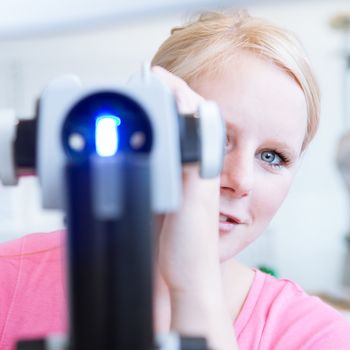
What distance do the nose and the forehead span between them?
0.08 feet

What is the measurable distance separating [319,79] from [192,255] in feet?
5.10

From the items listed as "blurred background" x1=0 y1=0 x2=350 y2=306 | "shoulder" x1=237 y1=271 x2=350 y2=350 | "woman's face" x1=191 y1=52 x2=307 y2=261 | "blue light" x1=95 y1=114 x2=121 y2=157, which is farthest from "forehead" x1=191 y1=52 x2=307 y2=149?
"blurred background" x1=0 y1=0 x2=350 y2=306

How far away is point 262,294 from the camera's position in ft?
2.09

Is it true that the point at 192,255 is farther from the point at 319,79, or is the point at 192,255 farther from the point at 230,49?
the point at 319,79

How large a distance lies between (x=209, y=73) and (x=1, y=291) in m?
0.29

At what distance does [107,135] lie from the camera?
0.77ft

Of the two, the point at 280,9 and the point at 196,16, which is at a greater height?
the point at 280,9

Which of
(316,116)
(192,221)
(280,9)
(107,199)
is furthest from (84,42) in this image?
(107,199)

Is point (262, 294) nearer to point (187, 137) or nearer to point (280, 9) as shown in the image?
point (187, 137)

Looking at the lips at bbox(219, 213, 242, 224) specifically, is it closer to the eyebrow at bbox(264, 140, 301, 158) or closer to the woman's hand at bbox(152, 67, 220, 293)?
the eyebrow at bbox(264, 140, 301, 158)

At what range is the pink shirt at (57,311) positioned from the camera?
1.89ft

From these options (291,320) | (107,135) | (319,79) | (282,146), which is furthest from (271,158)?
(319,79)

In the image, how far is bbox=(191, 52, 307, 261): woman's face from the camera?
0.51m

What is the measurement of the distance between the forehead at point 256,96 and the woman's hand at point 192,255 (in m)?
0.19
